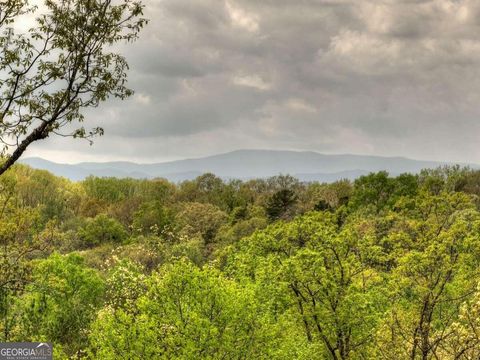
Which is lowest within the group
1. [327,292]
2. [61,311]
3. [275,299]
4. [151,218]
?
[61,311]

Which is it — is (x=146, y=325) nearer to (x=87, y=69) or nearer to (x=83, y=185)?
(x=87, y=69)

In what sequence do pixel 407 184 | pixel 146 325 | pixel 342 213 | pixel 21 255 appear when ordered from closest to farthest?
pixel 21 255, pixel 146 325, pixel 342 213, pixel 407 184

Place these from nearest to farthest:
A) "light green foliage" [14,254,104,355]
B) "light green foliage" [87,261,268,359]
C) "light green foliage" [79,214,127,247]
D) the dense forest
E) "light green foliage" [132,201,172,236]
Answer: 1. the dense forest
2. "light green foliage" [87,261,268,359]
3. "light green foliage" [14,254,104,355]
4. "light green foliage" [79,214,127,247]
5. "light green foliage" [132,201,172,236]

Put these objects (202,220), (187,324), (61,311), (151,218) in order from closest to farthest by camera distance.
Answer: (187,324)
(61,311)
(202,220)
(151,218)

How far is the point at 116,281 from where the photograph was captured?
38.0m

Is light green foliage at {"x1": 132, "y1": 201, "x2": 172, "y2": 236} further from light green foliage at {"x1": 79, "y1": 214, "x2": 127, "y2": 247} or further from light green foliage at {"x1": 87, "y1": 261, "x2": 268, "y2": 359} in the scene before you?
light green foliage at {"x1": 87, "y1": 261, "x2": 268, "y2": 359}

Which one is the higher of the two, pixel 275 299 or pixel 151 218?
pixel 151 218

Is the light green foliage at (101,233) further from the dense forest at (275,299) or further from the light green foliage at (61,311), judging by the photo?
the dense forest at (275,299)

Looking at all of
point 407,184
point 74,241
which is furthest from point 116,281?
point 407,184

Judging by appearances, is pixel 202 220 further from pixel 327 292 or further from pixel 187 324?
pixel 187 324

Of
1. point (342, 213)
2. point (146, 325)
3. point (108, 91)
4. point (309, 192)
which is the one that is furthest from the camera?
point (309, 192)

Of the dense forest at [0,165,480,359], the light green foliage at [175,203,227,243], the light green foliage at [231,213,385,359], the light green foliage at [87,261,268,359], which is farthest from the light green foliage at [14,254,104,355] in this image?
the light green foliage at [175,203,227,243]

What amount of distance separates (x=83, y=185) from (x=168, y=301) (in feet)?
474

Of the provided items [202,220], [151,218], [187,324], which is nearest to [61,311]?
[187,324]
